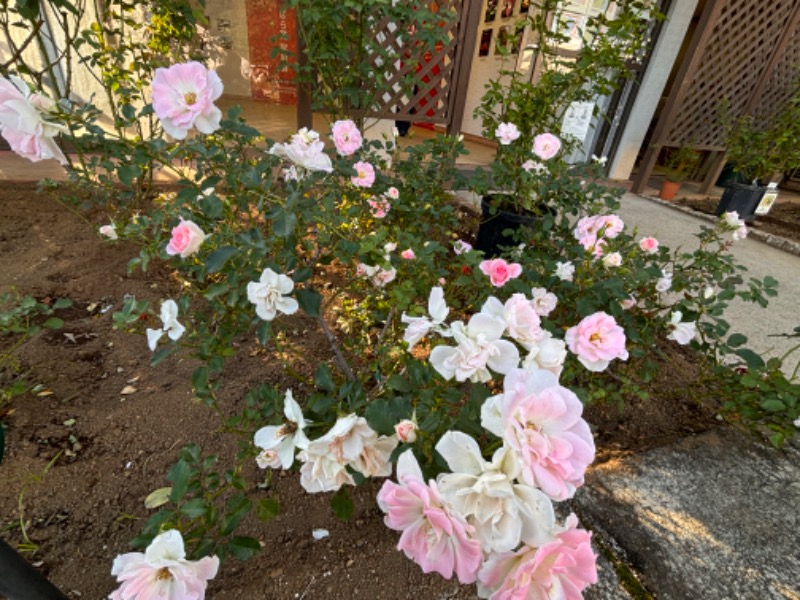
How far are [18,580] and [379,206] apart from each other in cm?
128

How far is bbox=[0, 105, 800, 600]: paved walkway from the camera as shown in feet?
2.84

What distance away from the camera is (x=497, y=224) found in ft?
7.32

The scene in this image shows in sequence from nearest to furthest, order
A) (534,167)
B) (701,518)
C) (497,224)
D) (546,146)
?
1. (701,518)
2. (546,146)
3. (534,167)
4. (497,224)

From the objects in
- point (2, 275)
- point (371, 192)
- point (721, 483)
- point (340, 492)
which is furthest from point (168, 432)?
point (721, 483)

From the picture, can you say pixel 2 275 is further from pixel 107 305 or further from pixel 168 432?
pixel 168 432

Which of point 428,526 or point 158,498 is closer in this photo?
point 428,526

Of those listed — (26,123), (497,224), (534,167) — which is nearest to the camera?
(26,123)

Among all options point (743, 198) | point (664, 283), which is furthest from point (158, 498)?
point (743, 198)

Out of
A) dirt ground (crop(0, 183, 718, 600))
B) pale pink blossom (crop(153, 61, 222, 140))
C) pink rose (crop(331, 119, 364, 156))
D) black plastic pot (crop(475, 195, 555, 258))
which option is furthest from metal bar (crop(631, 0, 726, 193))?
pale pink blossom (crop(153, 61, 222, 140))

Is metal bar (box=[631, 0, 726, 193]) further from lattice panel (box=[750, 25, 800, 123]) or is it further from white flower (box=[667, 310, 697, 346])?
white flower (box=[667, 310, 697, 346])

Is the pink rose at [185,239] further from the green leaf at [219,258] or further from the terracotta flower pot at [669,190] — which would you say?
the terracotta flower pot at [669,190]

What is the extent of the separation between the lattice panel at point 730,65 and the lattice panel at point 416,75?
111 inches

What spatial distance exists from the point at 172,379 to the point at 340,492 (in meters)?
0.96

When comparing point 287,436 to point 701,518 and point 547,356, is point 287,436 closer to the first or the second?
point 547,356
